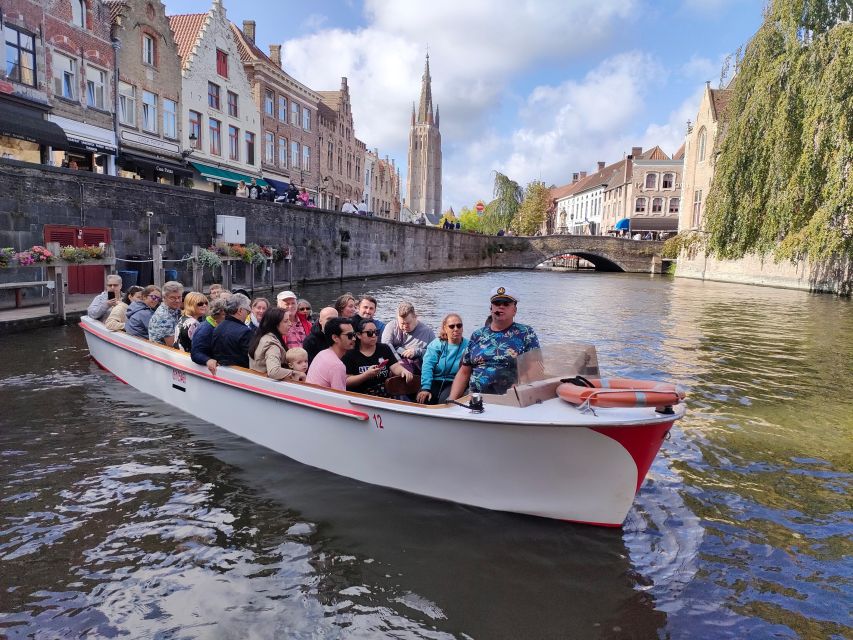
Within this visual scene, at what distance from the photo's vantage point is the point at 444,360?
15.5 ft

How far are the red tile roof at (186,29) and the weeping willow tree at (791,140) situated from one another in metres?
20.9

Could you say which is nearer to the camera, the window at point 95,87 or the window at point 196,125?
the window at point 95,87

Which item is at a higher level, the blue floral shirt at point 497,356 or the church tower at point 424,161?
the church tower at point 424,161

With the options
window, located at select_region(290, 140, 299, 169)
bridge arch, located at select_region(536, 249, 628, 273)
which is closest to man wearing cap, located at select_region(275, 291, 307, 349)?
window, located at select_region(290, 140, 299, 169)

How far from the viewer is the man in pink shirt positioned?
4.68 m

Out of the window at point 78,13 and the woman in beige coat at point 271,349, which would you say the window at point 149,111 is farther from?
the woman in beige coat at point 271,349

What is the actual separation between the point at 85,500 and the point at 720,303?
65.8 ft

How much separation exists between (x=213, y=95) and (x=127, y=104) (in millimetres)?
5695

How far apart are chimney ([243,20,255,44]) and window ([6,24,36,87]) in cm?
1733

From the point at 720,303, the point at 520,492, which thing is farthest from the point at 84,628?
the point at 720,303

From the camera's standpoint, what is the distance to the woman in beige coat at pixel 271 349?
15.9 feet

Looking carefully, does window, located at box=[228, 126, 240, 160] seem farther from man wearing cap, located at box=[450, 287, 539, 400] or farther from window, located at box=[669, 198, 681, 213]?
window, located at box=[669, 198, 681, 213]

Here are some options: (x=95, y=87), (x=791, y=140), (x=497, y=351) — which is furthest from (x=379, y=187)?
(x=497, y=351)

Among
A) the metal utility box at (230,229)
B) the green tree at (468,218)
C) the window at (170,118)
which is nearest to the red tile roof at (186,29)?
the window at (170,118)
